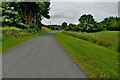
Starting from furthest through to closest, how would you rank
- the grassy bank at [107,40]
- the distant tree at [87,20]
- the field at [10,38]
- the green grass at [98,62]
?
the distant tree at [87,20] < the field at [10,38] < the grassy bank at [107,40] < the green grass at [98,62]

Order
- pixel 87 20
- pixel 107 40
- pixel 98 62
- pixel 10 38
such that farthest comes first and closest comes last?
pixel 87 20 < pixel 10 38 < pixel 107 40 < pixel 98 62

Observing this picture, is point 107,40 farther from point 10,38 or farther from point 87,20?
point 87,20

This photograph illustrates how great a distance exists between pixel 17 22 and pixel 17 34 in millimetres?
9219

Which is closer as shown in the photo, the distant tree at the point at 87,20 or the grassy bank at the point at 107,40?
the grassy bank at the point at 107,40

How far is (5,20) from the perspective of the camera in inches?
1021

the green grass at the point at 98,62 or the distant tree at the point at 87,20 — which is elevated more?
the distant tree at the point at 87,20

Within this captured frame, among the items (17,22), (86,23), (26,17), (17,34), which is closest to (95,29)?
(86,23)

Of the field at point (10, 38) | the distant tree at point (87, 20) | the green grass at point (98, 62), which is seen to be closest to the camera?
the green grass at point (98, 62)

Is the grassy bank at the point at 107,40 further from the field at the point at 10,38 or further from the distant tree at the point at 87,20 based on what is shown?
the distant tree at the point at 87,20

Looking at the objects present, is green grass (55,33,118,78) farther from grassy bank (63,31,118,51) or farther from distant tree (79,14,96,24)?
distant tree (79,14,96,24)

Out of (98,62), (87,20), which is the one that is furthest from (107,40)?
(87,20)

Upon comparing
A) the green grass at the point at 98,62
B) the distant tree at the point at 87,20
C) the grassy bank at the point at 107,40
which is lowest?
the green grass at the point at 98,62

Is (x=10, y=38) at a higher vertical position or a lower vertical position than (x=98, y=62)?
higher

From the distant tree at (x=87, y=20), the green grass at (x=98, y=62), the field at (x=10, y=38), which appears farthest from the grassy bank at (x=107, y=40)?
the distant tree at (x=87, y=20)
